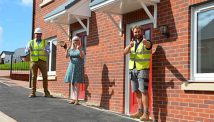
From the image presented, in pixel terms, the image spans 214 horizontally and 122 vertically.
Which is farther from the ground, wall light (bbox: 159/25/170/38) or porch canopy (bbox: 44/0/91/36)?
porch canopy (bbox: 44/0/91/36)

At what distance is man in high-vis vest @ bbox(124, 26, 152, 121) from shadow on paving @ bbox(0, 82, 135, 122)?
0.47 metres

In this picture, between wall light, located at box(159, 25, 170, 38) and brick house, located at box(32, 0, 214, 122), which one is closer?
brick house, located at box(32, 0, 214, 122)

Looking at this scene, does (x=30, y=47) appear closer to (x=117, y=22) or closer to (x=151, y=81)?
(x=117, y=22)

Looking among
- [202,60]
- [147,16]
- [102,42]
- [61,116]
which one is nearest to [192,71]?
[202,60]

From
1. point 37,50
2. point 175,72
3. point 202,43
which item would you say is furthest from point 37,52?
point 202,43

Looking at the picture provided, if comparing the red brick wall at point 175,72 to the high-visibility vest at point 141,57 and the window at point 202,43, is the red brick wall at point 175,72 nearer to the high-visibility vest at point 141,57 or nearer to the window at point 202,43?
the window at point 202,43

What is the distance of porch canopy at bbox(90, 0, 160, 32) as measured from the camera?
8.85 m

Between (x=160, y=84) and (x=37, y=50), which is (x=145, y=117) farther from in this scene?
(x=37, y=50)

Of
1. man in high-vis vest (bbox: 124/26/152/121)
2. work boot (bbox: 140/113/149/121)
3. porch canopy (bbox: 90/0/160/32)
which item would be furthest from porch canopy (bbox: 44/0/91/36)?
work boot (bbox: 140/113/149/121)

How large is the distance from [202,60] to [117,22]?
10.6 ft

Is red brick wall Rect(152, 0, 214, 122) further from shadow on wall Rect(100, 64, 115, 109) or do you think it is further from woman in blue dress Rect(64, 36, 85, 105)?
woman in blue dress Rect(64, 36, 85, 105)

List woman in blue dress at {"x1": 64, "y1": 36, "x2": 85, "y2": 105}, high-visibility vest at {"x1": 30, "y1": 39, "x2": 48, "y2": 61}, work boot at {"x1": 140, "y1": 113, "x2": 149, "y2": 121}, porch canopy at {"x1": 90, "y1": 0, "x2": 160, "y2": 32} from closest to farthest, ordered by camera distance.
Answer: work boot at {"x1": 140, "y1": 113, "x2": 149, "y2": 121} < porch canopy at {"x1": 90, "y1": 0, "x2": 160, "y2": 32} < woman in blue dress at {"x1": 64, "y1": 36, "x2": 85, "y2": 105} < high-visibility vest at {"x1": 30, "y1": 39, "x2": 48, "y2": 61}

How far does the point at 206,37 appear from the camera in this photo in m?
7.82

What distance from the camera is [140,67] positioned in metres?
8.60
